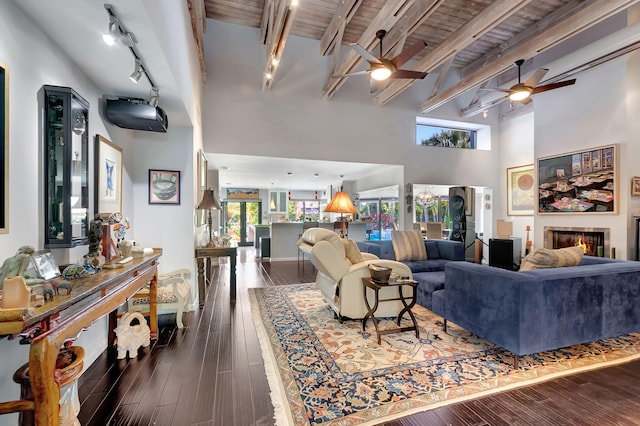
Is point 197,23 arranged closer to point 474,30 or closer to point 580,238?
point 474,30

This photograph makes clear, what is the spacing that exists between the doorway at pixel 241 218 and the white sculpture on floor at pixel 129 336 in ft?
29.2

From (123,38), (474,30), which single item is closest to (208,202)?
(123,38)

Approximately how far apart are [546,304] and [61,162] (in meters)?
3.68

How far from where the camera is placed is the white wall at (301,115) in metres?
5.52

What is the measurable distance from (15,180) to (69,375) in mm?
1098

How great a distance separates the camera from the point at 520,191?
715 centimetres

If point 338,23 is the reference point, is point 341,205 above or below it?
below

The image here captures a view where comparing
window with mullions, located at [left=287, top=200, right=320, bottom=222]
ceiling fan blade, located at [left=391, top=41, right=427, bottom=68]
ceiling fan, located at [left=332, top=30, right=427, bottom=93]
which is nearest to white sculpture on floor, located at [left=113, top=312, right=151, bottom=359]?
ceiling fan, located at [left=332, top=30, right=427, bottom=93]

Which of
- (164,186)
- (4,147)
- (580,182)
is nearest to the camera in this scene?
(4,147)

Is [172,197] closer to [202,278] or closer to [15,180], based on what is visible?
[202,278]

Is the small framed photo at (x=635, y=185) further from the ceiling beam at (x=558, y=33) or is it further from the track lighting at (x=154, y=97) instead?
the track lighting at (x=154, y=97)

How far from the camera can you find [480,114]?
24.1 ft

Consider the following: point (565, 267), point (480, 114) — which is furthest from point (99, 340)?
point (480, 114)

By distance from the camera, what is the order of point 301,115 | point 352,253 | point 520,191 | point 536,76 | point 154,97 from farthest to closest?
point 520,191
point 301,115
point 536,76
point 352,253
point 154,97
